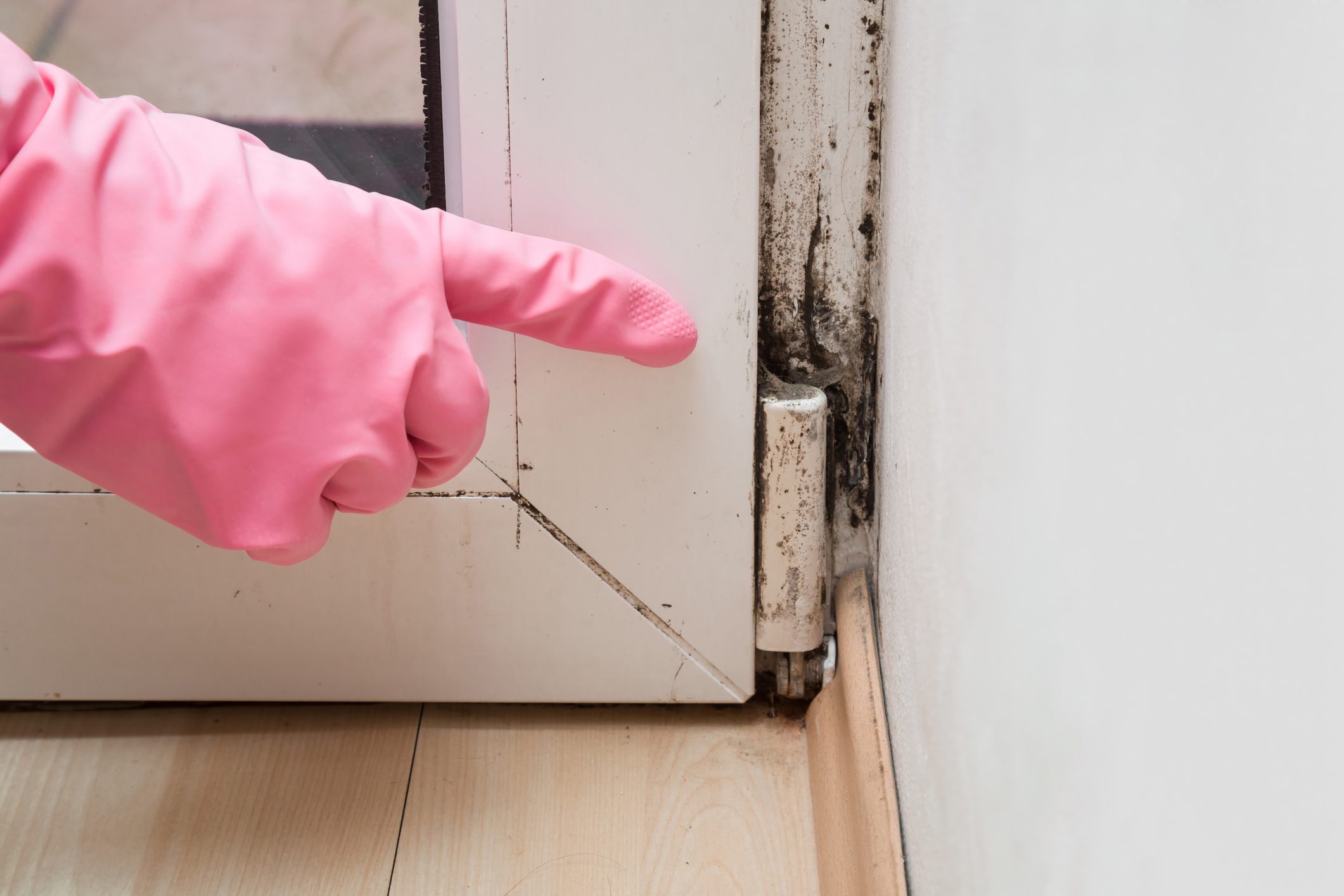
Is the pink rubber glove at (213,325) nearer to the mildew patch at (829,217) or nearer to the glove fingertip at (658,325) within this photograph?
the glove fingertip at (658,325)

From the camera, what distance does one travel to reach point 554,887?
0.59m

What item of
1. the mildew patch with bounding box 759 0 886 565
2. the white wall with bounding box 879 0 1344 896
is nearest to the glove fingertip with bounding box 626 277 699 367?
the mildew patch with bounding box 759 0 886 565

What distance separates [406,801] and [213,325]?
1.16 ft

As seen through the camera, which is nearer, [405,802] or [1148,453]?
[1148,453]

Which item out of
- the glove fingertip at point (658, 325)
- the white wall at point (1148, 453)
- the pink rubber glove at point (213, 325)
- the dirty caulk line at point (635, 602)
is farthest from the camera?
the dirty caulk line at point (635, 602)

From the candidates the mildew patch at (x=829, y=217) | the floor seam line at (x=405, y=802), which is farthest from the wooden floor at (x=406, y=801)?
the mildew patch at (x=829, y=217)

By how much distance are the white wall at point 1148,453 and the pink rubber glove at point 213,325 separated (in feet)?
0.76

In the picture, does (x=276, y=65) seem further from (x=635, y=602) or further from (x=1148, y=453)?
(x=1148, y=453)

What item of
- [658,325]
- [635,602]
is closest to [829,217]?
[658,325]

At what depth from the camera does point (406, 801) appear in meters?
0.64

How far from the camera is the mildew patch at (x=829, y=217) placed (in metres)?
0.57

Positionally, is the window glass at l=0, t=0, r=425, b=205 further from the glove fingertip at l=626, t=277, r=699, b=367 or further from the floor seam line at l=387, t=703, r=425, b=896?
the floor seam line at l=387, t=703, r=425, b=896

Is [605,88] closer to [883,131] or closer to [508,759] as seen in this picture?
[883,131]

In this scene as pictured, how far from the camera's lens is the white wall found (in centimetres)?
14
